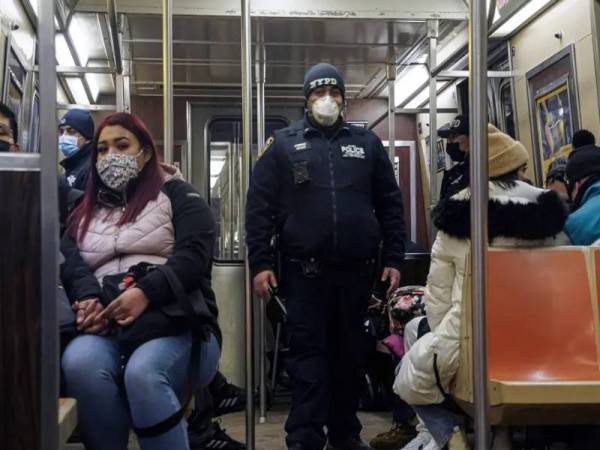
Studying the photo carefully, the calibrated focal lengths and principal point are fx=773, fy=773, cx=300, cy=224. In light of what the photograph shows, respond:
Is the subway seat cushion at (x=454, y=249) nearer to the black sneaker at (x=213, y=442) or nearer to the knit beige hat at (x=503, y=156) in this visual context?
the knit beige hat at (x=503, y=156)

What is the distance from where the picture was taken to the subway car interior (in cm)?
126

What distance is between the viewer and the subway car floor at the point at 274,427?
3564mm

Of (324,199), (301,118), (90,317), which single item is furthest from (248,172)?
(301,118)

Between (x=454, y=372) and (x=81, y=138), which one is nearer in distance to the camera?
(x=454, y=372)

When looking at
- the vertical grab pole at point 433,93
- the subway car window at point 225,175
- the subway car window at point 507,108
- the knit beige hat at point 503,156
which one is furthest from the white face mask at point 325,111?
the subway car window at point 225,175

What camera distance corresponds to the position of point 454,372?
7.66 feet

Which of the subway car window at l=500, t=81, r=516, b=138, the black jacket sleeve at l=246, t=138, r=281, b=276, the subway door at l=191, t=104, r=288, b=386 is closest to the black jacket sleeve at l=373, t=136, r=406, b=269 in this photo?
the black jacket sleeve at l=246, t=138, r=281, b=276

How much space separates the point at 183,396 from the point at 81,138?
1.84 m

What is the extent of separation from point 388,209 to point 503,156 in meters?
0.78

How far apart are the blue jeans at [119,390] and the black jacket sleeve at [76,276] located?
0.13 meters

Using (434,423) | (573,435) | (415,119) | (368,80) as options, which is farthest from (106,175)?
(415,119)

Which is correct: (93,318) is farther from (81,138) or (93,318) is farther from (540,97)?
(540,97)

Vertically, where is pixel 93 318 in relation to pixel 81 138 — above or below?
below

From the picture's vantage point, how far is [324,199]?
2.94 meters
